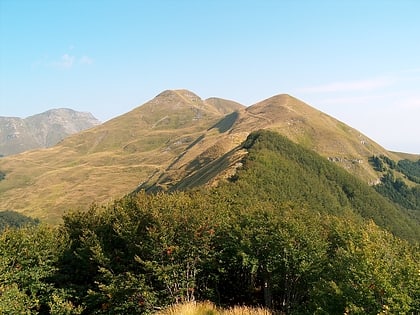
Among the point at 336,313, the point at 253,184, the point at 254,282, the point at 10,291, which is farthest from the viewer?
the point at 253,184

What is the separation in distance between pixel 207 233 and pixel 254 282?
11544 mm

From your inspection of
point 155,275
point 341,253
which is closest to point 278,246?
point 341,253

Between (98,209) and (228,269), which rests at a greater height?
(98,209)

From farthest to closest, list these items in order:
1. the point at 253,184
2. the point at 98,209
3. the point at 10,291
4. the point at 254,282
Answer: the point at 253,184, the point at 98,209, the point at 254,282, the point at 10,291

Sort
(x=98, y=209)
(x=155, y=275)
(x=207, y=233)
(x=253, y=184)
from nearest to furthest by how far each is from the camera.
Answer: (x=155, y=275)
(x=207, y=233)
(x=98, y=209)
(x=253, y=184)

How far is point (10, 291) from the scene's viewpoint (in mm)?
32281

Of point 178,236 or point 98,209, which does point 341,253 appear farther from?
point 98,209

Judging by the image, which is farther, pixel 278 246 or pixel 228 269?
pixel 228 269

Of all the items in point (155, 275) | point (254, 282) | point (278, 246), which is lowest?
point (254, 282)

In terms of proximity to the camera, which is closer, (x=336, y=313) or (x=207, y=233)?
(x=336, y=313)

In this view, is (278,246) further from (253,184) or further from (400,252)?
(253,184)

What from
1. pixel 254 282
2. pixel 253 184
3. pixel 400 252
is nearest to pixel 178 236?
pixel 254 282

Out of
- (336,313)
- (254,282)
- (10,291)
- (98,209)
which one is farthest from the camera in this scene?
(98,209)

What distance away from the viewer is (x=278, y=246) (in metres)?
38.7
